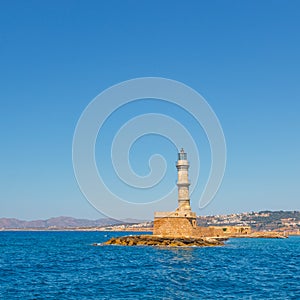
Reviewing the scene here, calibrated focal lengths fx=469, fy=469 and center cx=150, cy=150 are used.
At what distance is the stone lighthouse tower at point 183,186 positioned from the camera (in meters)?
85.4

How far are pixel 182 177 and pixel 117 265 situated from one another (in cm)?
4015

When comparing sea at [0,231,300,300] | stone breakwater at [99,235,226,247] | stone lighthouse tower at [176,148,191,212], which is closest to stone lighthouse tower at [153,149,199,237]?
stone lighthouse tower at [176,148,191,212]

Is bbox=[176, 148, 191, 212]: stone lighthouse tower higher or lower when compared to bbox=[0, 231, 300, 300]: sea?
higher

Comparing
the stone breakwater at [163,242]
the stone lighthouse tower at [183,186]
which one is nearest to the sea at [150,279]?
the stone breakwater at [163,242]

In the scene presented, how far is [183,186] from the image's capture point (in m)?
85.9

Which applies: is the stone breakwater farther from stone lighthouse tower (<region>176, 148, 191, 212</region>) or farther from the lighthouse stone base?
stone lighthouse tower (<region>176, 148, 191, 212</region>)

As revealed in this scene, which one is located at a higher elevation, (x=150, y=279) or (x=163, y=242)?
(x=163, y=242)

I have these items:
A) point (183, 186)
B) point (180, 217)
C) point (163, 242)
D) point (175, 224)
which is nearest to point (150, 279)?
point (163, 242)

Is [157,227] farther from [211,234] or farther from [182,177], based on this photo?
[211,234]

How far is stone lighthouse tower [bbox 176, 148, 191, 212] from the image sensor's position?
85375mm

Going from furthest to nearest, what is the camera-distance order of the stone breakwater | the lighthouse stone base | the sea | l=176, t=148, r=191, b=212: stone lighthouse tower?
l=176, t=148, r=191, b=212: stone lighthouse tower
the lighthouse stone base
the stone breakwater
the sea

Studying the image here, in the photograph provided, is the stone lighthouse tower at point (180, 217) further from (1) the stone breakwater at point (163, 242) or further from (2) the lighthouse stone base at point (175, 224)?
(1) the stone breakwater at point (163, 242)

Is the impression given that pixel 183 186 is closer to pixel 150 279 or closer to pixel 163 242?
pixel 163 242

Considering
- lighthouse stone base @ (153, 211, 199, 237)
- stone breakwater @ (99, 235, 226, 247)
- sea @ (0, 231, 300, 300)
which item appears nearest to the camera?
sea @ (0, 231, 300, 300)
